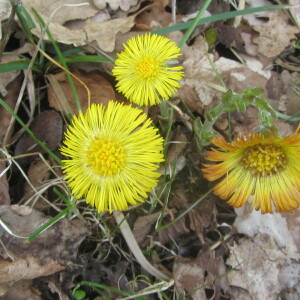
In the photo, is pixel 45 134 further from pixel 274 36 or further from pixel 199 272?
pixel 274 36

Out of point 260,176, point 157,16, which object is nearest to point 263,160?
point 260,176

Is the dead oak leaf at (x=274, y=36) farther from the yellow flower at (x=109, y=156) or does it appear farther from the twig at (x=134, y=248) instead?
the twig at (x=134, y=248)

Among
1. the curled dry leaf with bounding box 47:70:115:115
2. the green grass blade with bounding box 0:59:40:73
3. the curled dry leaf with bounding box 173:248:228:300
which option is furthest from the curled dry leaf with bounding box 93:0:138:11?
the curled dry leaf with bounding box 173:248:228:300

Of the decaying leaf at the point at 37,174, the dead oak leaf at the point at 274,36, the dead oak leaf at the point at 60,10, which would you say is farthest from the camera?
Result: the dead oak leaf at the point at 274,36

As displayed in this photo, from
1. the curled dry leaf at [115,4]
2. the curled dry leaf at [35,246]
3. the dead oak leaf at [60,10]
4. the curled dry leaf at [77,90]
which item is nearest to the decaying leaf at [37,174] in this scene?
the curled dry leaf at [35,246]

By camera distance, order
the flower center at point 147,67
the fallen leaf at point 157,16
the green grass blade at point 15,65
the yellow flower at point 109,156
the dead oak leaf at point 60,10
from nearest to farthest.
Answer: the yellow flower at point 109,156
the flower center at point 147,67
the green grass blade at point 15,65
the dead oak leaf at point 60,10
the fallen leaf at point 157,16

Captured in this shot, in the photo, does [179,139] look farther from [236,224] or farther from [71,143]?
[71,143]

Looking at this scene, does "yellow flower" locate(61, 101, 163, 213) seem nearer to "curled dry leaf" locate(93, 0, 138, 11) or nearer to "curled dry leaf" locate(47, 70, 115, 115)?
"curled dry leaf" locate(47, 70, 115, 115)
